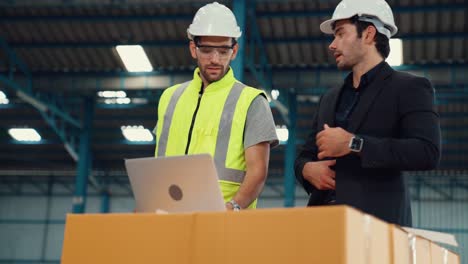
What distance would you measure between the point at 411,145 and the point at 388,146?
0.29ft

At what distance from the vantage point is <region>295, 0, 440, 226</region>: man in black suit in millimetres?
2855

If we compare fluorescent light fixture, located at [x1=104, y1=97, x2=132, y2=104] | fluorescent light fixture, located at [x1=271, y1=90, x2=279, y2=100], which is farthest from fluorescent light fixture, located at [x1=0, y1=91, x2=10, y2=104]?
fluorescent light fixture, located at [x1=271, y1=90, x2=279, y2=100]

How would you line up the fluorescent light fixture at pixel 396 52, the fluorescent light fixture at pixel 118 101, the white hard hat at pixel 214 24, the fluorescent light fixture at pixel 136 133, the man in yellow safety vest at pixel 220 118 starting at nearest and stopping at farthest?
the man in yellow safety vest at pixel 220 118 → the white hard hat at pixel 214 24 → the fluorescent light fixture at pixel 396 52 → the fluorescent light fixture at pixel 118 101 → the fluorescent light fixture at pixel 136 133

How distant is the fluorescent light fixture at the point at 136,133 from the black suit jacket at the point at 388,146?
19.7m

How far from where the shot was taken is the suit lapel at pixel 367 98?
3098 millimetres

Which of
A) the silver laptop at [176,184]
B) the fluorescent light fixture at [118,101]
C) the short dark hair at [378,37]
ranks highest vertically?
the fluorescent light fixture at [118,101]

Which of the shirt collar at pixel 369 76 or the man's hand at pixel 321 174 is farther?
the shirt collar at pixel 369 76

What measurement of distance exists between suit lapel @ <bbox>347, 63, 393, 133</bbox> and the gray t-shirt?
0.55 m

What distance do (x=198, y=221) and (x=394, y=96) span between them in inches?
50.8

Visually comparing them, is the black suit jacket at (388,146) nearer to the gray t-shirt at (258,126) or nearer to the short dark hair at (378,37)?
the short dark hair at (378,37)

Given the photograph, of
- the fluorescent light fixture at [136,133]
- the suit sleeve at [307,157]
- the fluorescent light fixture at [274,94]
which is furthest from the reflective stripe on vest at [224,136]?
the fluorescent light fixture at [136,133]

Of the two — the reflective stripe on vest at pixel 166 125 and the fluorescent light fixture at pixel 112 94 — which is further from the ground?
the fluorescent light fixture at pixel 112 94

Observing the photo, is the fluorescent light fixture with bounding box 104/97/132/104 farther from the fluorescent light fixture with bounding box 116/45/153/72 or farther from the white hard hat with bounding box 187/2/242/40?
the white hard hat with bounding box 187/2/242/40

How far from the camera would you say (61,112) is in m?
20.1
